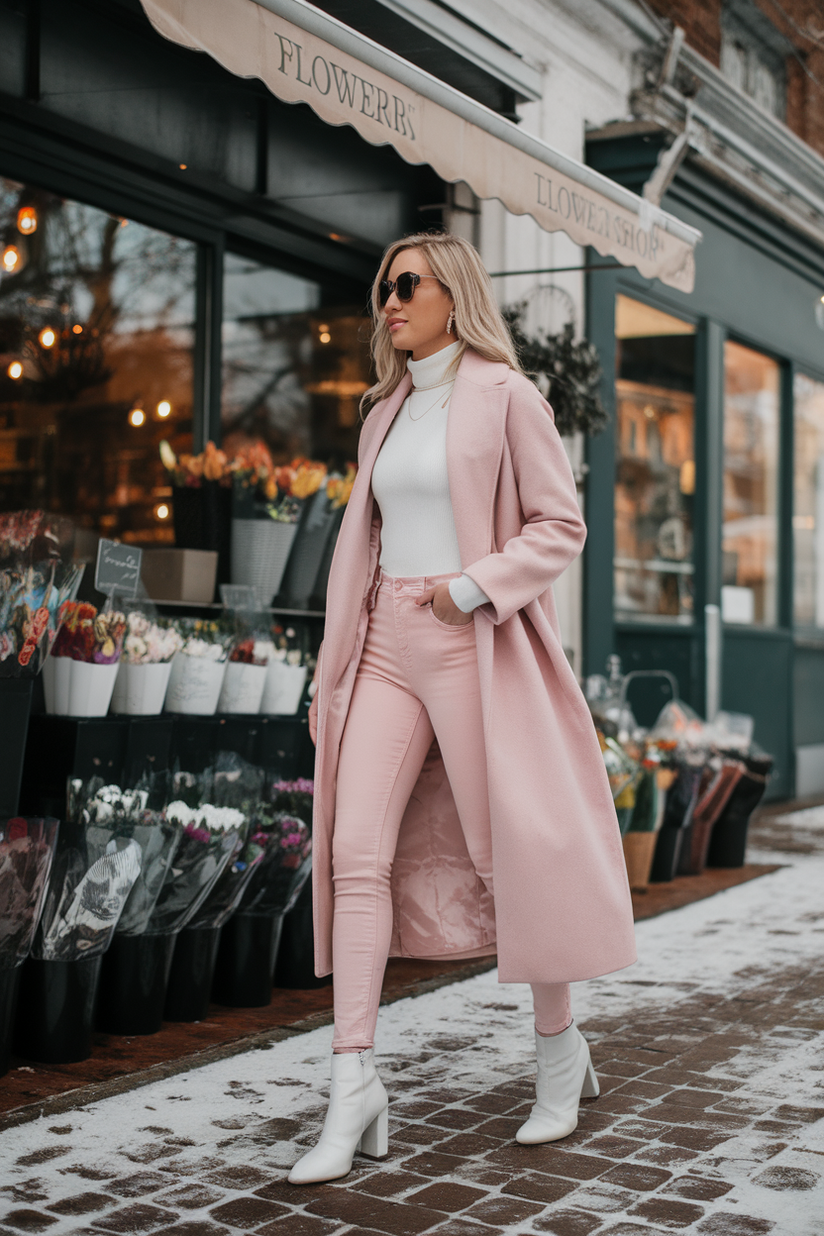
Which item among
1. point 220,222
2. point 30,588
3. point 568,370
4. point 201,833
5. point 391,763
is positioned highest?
point 220,222

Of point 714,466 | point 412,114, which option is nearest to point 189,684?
point 412,114

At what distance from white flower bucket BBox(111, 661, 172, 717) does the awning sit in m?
1.76

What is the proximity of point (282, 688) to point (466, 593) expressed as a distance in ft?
6.84

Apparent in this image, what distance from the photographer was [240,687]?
4691mm

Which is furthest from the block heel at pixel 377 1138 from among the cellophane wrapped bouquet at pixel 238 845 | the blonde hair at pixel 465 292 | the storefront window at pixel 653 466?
the storefront window at pixel 653 466

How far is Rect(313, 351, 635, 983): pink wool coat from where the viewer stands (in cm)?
291

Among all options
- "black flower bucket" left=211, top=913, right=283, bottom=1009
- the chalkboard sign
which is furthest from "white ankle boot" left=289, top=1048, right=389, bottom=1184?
the chalkboard sign

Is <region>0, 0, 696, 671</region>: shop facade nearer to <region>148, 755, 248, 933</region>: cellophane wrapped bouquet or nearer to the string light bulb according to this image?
the string light bulb

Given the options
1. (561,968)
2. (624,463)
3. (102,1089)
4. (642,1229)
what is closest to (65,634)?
(102,1089)

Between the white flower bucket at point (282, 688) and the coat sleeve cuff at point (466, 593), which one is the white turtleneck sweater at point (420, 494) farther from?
the white flower bucket at point (282, 688)

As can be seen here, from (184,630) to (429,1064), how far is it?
1633 millimetres

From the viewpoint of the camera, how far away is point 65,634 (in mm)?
4043

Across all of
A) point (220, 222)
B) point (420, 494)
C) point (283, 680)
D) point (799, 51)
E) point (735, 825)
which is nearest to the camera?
point (420, 494)

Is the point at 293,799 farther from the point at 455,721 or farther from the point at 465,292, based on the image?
the point at 465,292
